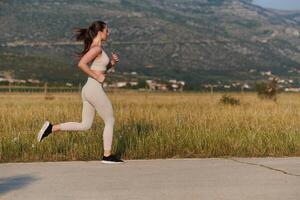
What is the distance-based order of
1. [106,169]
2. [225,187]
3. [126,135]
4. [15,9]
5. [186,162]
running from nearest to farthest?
[225,187], [106,169], [186,162], [126,135], [15,9]

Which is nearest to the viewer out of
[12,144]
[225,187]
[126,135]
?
[225,187]

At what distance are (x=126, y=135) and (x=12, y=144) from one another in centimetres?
191

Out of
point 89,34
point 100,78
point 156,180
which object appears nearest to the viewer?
point 156,180

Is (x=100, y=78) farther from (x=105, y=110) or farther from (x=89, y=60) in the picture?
(x=105, y=110)

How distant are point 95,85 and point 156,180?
2.00 meters

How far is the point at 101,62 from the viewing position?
931 cm

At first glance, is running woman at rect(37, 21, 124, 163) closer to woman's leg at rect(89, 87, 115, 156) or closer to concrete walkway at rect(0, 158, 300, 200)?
woman's leg at rect(89, 87, 115, 156)

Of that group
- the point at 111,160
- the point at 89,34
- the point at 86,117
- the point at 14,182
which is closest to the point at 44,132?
the point at 86,117

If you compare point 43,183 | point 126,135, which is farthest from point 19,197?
point 126,135

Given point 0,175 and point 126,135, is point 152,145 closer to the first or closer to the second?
point 126,135

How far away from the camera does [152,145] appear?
10.2m

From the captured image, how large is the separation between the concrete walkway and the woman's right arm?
108 centimetres

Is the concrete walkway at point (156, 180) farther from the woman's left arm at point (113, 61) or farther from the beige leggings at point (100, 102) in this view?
the woman's left arm at point (113, 61)

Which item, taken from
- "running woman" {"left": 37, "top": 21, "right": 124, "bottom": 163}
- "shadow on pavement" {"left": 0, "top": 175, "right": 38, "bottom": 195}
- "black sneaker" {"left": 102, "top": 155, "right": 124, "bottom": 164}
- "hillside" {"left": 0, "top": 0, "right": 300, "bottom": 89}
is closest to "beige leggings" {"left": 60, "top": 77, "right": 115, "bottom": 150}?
"running woman" {"left": 37, "top": 21, "right": 124, "bottom": 163}
